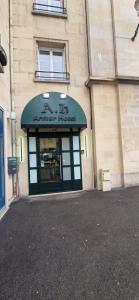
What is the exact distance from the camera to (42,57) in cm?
821

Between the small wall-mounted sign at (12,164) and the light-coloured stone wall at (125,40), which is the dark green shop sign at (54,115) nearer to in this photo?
the small wall-mounted sign at (12,164)

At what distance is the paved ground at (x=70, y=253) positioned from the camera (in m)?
2.33

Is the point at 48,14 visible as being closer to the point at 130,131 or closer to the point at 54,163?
the point at 130,131

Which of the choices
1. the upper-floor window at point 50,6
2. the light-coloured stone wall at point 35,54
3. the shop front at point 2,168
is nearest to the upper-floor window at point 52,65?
the light-coloured stone wall at point 35,54

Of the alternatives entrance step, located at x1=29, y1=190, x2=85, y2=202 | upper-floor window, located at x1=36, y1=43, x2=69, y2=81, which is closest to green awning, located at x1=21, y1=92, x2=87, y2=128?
upper-floor window, located at x1=36, y1=43, x2=69, y2=81

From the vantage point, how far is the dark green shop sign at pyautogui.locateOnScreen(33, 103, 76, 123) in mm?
7137

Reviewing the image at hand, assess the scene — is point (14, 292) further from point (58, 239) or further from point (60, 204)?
point (60, 204)

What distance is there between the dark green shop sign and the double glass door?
2.59ft

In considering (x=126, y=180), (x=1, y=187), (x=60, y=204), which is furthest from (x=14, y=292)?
(x=126, y=180)

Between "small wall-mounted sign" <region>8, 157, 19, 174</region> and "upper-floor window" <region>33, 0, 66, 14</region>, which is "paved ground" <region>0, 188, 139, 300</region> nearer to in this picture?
"small wall-mounted sign" <region>8, 157, 19, 174</region>

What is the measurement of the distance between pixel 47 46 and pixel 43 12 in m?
1.21

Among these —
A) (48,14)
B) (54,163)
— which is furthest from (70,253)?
(48,14)

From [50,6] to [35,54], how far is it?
215 centimetres

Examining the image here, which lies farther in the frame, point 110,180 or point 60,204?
point 110,180
